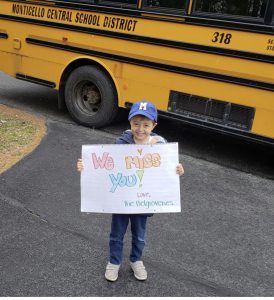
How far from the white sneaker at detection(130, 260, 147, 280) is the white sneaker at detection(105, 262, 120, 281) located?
116mm

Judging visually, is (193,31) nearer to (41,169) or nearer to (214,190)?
(214,190)

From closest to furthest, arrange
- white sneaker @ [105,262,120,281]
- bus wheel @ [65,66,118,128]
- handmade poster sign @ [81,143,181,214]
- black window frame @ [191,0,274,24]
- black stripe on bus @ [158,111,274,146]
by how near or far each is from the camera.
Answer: handmade poster sign @ [81,143,181,214], white sneaker @ [105,262,120,281], black window frame @ [191,0,274,24], black stripe on bus @ [158,111,274,146], bus wheel @ [65,66,118,128]

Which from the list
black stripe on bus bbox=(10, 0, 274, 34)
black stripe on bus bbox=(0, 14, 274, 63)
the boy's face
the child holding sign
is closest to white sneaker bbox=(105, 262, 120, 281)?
the child holding sign

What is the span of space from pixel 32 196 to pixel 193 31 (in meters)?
2.44

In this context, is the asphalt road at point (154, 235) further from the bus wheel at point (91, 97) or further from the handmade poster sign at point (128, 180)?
the bus wheel at point (91, 97)

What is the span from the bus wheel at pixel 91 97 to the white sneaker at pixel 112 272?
3.09 meters

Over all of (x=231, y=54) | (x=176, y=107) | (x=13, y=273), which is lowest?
(x=13, y=273)

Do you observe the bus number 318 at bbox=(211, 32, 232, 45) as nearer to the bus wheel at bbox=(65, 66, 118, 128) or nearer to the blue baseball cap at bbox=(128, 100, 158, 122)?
the bus wheel at bbox=(65, 66, 118, 128)

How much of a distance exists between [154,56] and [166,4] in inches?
23.3

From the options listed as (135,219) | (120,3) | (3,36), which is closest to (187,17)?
(120,3)

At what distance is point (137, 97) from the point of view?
517 centimetres

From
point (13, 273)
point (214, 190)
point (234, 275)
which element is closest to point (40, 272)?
point (13, 273)

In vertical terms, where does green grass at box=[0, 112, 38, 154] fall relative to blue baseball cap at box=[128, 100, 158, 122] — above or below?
below

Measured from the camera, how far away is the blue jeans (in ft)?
8.70
